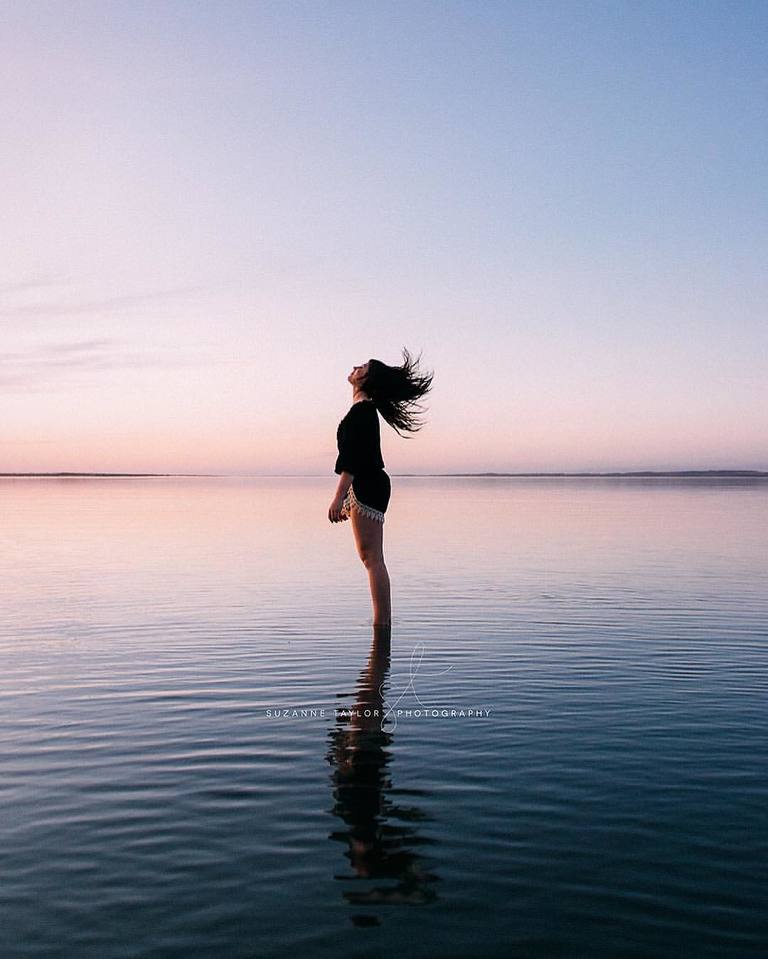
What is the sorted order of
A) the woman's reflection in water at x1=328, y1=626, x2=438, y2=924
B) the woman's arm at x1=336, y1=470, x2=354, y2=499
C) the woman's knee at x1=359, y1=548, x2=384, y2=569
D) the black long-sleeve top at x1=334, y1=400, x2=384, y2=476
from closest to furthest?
1. the woman's reflection in water at x1=328, y1=626, x2=438, y2=924
2. the woman's arm at x1=336, y1=470, x2=354, y2=499
3. the woman's knee at x1=359, y1=548, x2=384, y2=569
4. the black long-sleeve top at x1=334, y1=400, x2=384, y2=476

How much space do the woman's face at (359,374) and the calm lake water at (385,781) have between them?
3.79 m

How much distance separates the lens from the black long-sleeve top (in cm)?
1367

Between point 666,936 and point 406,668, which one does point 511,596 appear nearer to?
point 406,668

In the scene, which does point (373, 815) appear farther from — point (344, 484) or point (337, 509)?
point (344, 484)

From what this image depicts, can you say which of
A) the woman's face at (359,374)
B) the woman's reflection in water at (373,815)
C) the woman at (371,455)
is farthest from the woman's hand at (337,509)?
the woman's reflection in water at (373,815)

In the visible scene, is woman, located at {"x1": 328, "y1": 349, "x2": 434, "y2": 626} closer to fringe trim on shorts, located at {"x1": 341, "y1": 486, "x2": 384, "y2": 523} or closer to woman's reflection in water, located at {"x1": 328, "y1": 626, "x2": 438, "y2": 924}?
fringe trim on shorts, located at {"x1": 341, "y1": 486, "x2": 384, "y2": 523}

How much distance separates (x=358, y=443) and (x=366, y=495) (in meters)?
0.76

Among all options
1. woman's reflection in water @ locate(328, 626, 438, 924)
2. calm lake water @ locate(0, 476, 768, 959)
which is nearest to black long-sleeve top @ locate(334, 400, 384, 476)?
calm lake water @ locate(0, 476, 768, 959)

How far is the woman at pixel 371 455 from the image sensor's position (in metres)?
13.6

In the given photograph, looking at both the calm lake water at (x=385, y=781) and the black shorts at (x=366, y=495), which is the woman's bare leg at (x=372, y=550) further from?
the calm lake water at (x=385, y=781)

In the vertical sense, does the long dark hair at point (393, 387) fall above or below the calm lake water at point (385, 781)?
above

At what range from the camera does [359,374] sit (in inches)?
553

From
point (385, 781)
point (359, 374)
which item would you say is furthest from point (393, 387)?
point (385, 781)

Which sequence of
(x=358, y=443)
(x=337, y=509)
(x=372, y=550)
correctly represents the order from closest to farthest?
(x=337, y=509) < (x=372, y=550) < (x=358, y=443)
